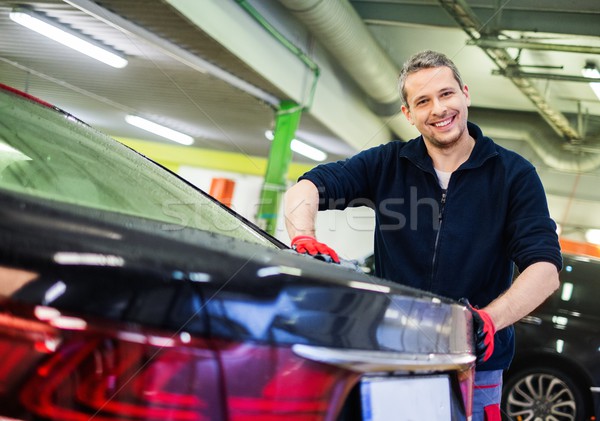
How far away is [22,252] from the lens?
0.58 meters

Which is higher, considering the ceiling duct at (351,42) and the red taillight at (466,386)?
the ceiling duct at (351,42)

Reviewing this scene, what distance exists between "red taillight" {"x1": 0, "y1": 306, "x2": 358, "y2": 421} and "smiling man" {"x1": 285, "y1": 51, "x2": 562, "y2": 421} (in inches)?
37.4

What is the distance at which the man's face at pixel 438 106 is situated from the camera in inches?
73.7

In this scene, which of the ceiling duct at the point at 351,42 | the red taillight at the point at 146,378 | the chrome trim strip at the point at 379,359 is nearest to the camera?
the red taillight at the point at 146,378

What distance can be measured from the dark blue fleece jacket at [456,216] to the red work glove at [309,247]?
215 mm

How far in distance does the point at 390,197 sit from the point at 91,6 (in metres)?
5.84

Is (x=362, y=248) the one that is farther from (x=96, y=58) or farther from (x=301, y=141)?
(x=96, y=58)

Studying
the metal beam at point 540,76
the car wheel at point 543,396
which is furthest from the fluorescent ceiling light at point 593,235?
the car wheel at point 543,396

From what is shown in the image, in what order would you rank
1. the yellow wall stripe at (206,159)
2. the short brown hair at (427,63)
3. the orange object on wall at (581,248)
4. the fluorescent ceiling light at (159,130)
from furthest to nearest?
the yellow wall stripe at (206,159) → the fluorescent ceiling light at (159,130) → the orange object on wall at (581,248) → the short brown hair at (427,63)

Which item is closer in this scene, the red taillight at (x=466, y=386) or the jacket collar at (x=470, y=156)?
the red taillight at (x=466, y=386)

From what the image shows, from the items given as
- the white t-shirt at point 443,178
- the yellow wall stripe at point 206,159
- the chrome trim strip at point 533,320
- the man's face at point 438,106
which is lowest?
the chrome trim strip at point 533,320

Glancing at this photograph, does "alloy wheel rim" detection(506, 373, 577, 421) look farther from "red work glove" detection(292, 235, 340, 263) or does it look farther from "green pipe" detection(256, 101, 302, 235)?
"green pipe" detection(256, 101, 302, 235)

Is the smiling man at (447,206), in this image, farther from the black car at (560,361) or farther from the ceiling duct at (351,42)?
the ceiling duct at (351,42)

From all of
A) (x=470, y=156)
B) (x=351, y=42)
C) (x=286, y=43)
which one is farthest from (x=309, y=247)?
(x=351, y=42)
